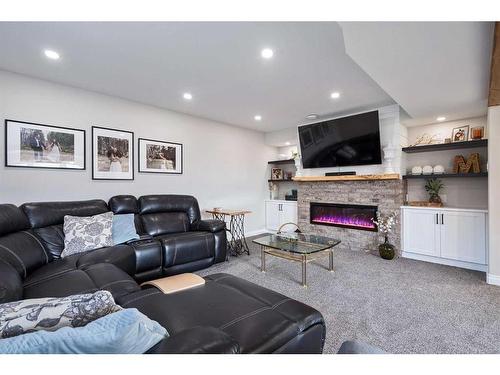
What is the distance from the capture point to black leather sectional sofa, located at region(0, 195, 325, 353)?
41.7 inches

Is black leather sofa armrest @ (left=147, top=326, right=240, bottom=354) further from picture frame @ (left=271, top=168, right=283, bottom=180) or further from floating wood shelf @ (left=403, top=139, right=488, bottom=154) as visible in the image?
picture frame @ (left=271, top=168, right=283, bottom=180)

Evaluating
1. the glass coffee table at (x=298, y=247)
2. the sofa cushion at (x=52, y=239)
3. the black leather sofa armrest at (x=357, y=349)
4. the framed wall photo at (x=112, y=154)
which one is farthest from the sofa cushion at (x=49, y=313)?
the framed wall photo at (x=112, y=154)

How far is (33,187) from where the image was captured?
284 centimetres

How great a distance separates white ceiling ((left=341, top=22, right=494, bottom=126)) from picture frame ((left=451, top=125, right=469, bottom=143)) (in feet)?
2.49

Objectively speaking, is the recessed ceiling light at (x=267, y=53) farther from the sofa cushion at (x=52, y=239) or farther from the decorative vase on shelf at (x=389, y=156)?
the sofa cushion at (x=52, y=239)

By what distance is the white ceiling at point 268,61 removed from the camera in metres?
1.79

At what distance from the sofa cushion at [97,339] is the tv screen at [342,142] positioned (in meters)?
4.06

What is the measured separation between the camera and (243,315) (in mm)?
1224
